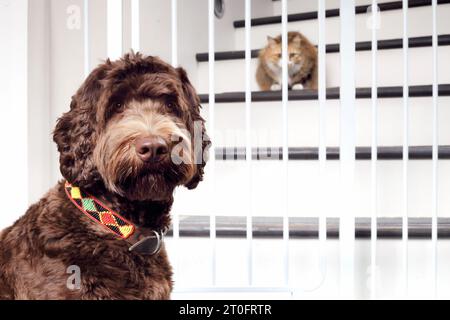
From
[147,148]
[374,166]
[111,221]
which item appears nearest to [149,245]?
[111,221]

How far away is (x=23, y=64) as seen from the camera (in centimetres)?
104

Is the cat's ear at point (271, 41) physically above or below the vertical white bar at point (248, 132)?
above

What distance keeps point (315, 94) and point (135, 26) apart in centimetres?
59

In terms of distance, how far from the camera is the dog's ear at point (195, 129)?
2.99ft

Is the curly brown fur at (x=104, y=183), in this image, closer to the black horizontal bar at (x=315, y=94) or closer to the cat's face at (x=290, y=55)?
the black horizontal bar at (x=315, y=94)

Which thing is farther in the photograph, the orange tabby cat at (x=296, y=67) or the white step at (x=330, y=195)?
the orange tabby cat at (x=296, y=67)

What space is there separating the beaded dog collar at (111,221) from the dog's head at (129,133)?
26 mm

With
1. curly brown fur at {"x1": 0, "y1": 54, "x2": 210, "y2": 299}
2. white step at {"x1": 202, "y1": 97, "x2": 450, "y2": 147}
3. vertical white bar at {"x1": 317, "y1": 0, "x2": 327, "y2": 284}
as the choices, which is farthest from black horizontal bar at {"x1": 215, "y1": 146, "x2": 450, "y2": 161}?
curly brown fur at {"x1": 0, "y1": 54, "x2": 210, "y2": 299}

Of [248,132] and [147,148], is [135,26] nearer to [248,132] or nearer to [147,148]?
[248,132]

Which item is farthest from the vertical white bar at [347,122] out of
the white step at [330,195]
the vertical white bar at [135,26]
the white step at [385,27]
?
the vertical white bar at [135,26]

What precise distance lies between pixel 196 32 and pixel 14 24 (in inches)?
20.7

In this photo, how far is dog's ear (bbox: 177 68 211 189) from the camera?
912mm
